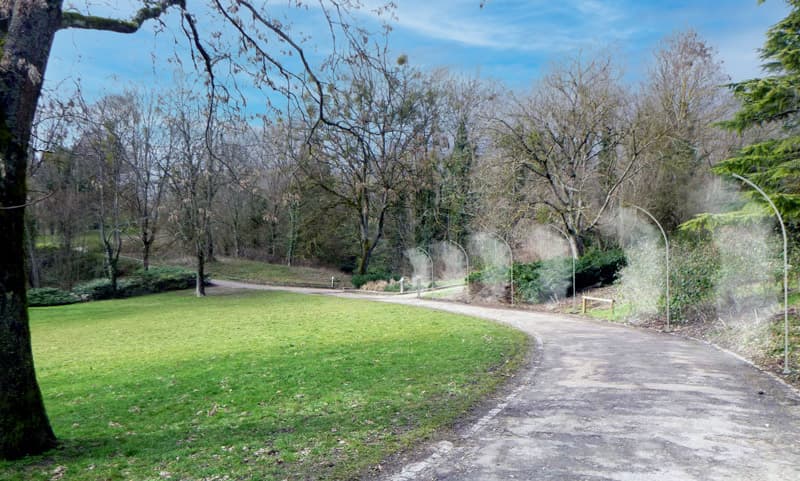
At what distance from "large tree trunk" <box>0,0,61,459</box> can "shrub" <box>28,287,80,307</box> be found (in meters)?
26.4

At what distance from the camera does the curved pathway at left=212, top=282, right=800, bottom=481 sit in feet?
14.4

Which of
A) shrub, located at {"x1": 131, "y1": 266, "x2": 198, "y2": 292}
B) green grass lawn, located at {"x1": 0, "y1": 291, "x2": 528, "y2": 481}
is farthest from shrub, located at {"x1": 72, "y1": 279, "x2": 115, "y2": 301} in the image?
green grass lawn, located at {"x1": 0, "y1": 291, "x2": 528, "y2": 481}

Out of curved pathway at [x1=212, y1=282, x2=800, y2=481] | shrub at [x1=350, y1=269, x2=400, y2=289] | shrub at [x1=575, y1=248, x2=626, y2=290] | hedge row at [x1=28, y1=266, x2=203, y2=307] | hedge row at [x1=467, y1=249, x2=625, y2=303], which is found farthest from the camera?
shrub at [x1=350, y1=269, x2=400, y2=289]

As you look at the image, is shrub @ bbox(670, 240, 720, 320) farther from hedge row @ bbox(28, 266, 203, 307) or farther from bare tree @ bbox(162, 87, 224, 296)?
hedge row @ bbox(28, 266, 203, 307)

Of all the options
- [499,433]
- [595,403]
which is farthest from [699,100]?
[499,433]

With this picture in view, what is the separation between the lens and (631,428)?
548 cm

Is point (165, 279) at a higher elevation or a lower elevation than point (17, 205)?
lower

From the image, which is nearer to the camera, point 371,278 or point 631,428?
point 631,428

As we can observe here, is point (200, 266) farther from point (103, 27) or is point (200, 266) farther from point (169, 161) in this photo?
point (103, 27)

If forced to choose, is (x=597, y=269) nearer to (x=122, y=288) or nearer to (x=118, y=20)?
(x=118, y=20)

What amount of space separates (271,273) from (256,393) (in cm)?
3403

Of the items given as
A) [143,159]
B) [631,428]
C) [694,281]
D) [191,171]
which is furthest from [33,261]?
[631,428]

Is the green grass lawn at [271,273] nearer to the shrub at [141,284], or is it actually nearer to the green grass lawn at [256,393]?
the shrub at [141,284]

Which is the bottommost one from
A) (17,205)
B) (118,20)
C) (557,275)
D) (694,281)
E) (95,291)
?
(95,291)
